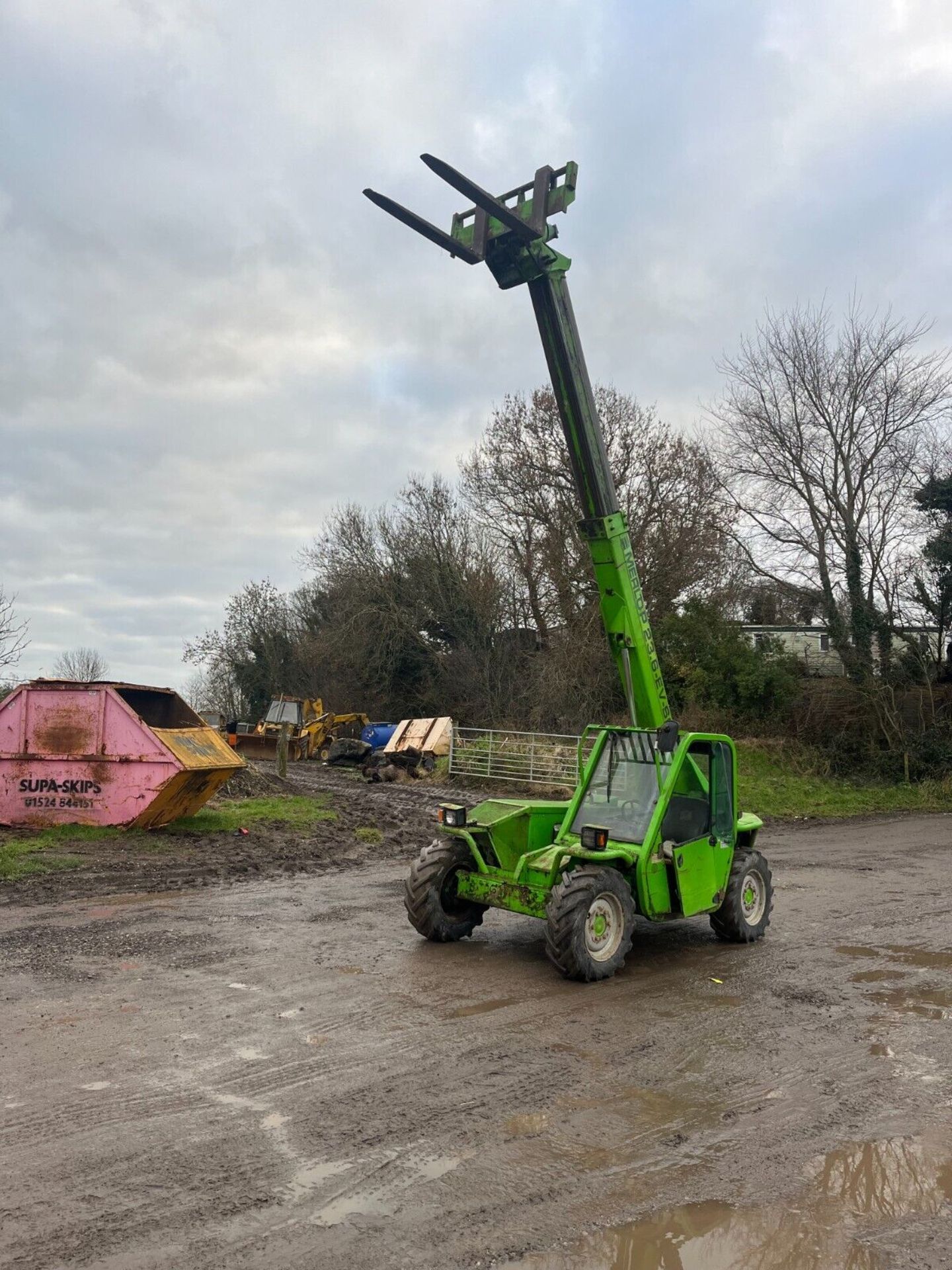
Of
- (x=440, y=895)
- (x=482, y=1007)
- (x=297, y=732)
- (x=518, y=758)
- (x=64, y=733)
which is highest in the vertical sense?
(x=297, y=732)

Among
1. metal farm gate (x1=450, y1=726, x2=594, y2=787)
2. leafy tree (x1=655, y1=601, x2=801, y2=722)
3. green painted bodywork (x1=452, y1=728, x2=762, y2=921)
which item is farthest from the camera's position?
leafy tree (x1=655, y1=601, x2=801, y2=722)

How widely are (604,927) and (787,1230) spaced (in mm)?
3382

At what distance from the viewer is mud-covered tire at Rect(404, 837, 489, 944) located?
7.77 metres

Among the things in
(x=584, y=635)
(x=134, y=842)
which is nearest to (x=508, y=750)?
(x=584, y=635)

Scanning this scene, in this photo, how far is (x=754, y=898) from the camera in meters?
8.53

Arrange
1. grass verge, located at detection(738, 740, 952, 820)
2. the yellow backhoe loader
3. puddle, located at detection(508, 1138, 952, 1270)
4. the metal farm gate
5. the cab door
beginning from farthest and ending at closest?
the yellow backhoe loader → the metal farm gate → grass verge, located at detection(738, 740, 952, 820) → the cab door → puddle, located at detection(508, 1138, 952, 1270)

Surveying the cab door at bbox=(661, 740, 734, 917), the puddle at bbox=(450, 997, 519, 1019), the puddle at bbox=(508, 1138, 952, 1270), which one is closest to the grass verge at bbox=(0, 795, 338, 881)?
the puddle at bbox=(450, 997, 519, 1019)

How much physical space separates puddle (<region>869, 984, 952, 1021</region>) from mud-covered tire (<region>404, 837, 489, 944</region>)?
3.00 meters

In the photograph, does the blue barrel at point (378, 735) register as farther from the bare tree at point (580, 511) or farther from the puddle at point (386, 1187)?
the puddle at point (386, 1187)

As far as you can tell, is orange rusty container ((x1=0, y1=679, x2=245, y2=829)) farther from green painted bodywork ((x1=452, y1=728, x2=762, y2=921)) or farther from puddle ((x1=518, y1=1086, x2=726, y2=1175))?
puddle ((x1=518, y1=1086, x2=726, y2=1175))

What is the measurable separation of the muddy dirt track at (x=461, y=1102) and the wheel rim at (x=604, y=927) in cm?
24

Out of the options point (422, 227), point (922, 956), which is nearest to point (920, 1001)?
point (922, 956)

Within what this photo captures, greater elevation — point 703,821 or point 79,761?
point 79,761

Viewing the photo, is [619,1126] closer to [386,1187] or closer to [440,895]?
[386,1187]
